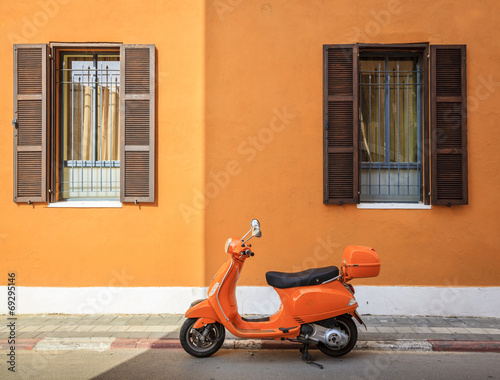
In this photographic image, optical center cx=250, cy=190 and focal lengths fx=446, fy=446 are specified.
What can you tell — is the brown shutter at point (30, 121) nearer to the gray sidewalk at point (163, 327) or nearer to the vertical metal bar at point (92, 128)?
the vertical metal bar at point (92, 128)

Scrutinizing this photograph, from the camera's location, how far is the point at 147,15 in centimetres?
652

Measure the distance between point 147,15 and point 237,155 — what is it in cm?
244

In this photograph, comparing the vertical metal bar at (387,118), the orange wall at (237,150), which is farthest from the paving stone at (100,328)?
the vertical metal bar at (387,118)

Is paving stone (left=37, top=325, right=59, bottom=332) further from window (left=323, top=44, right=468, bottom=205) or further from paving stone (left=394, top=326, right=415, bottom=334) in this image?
paving stone (left=394, top=326, right=415, bottom=334)

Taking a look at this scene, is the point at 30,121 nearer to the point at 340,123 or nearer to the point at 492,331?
the point at 340,123

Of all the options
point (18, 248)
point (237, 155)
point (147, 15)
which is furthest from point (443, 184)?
point (18, 248)

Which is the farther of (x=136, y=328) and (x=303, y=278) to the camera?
(x=136, y=328)

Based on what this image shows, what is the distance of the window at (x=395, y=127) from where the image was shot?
6.36 m

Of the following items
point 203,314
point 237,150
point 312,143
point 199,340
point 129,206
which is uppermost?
point 312,143

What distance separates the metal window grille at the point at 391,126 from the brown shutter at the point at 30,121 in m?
4.69

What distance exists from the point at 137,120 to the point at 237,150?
1.53m

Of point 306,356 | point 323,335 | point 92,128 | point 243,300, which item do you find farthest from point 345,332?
point 92,128

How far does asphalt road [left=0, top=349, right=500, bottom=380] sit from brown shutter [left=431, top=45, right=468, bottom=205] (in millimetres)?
2334

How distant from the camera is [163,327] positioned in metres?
5.77
